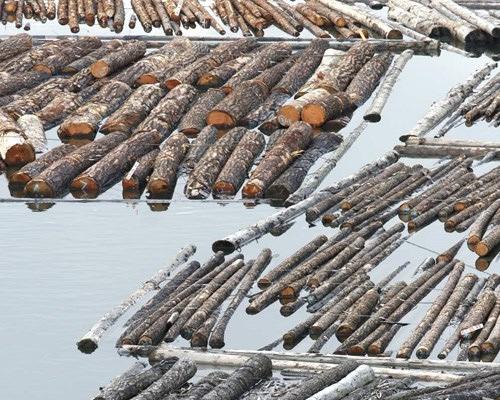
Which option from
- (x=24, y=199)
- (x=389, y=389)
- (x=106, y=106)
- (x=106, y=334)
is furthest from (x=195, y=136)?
(x=389, y=389)

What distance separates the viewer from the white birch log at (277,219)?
18.0m

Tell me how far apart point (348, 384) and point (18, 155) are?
9895mm

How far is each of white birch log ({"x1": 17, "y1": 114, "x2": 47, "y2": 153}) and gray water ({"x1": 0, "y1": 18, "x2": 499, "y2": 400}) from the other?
131 cm

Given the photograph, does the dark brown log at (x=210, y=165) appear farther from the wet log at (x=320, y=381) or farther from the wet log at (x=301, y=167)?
the wet log at (x=320, y=381)

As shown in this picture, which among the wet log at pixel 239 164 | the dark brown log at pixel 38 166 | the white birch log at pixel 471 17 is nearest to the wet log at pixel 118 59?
the dark brown log at pixel 38 166

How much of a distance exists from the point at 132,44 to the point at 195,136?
607 centimetres

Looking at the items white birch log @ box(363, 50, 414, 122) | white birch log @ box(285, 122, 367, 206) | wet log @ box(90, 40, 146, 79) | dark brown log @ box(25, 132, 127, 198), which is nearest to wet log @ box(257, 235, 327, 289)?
white birch log @ box(285, 122, 367, 206)

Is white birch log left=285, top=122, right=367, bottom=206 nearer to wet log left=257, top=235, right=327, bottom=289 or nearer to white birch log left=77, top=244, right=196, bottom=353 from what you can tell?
wet log left=257, top=235, right=327, bottom=289

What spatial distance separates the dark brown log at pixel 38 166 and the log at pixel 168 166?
153 cm

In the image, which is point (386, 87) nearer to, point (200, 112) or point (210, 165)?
point (200, 112)

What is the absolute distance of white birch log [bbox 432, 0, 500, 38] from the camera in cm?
2989

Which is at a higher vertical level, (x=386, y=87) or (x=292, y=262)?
(x=292, y=262)

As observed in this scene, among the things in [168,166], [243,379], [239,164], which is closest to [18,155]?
[168,166]

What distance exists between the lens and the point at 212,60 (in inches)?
1078
